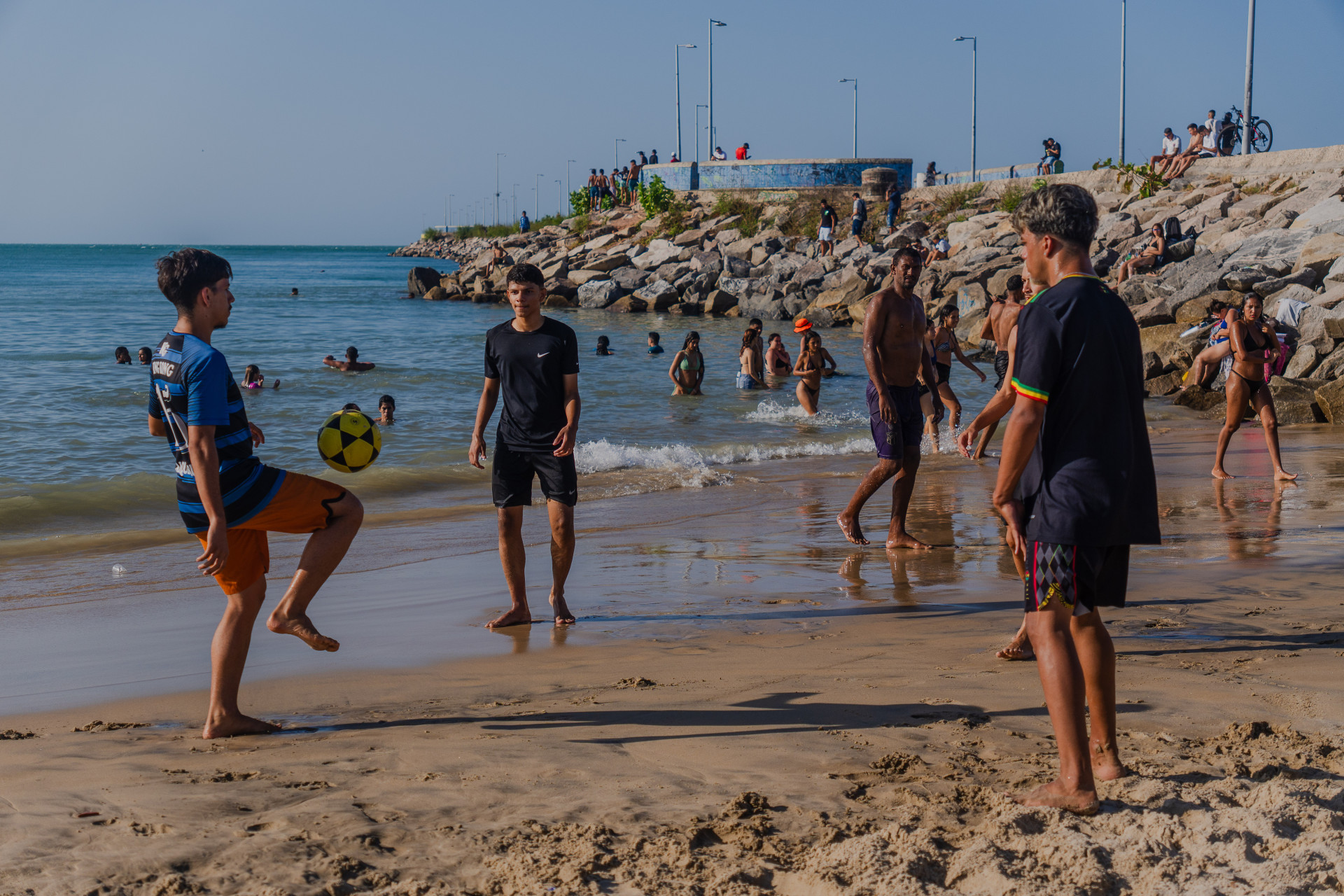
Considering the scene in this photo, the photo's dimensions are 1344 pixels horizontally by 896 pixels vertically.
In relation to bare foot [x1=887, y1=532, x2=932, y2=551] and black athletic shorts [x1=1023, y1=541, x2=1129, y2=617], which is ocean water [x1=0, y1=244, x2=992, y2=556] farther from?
black athletic shorts [x1=1023, y1=541, x2=1129, y2=617]

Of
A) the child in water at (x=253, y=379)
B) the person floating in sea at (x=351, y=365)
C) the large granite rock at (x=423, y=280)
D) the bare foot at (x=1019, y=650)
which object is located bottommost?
the bare foot at (x=1019, y=650)

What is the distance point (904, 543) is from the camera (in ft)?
23.8

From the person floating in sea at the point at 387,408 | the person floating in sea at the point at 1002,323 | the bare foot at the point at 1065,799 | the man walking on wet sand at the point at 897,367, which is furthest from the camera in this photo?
the person floating in sea at the point at 387,408

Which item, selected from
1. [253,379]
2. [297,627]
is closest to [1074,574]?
[297,627]

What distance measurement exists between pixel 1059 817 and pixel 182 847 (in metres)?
2.47

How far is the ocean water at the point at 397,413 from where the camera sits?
10875mm

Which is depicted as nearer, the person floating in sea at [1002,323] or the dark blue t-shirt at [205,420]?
the dark blue t-shirt at [205,420]

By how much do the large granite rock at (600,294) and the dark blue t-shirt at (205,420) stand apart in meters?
36.6

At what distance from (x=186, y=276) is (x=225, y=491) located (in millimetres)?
791

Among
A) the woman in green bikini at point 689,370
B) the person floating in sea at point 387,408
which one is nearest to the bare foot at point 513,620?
the person floating in sea at point 387,408

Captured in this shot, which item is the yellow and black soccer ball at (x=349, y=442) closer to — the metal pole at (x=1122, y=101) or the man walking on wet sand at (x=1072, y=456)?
the man walking on wet sand at (x=1072, y=456)

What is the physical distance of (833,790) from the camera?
11.1ft

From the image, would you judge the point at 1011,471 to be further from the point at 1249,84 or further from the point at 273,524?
the point at 1249,84

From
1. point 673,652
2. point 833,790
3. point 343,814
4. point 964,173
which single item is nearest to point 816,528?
point 673,652
